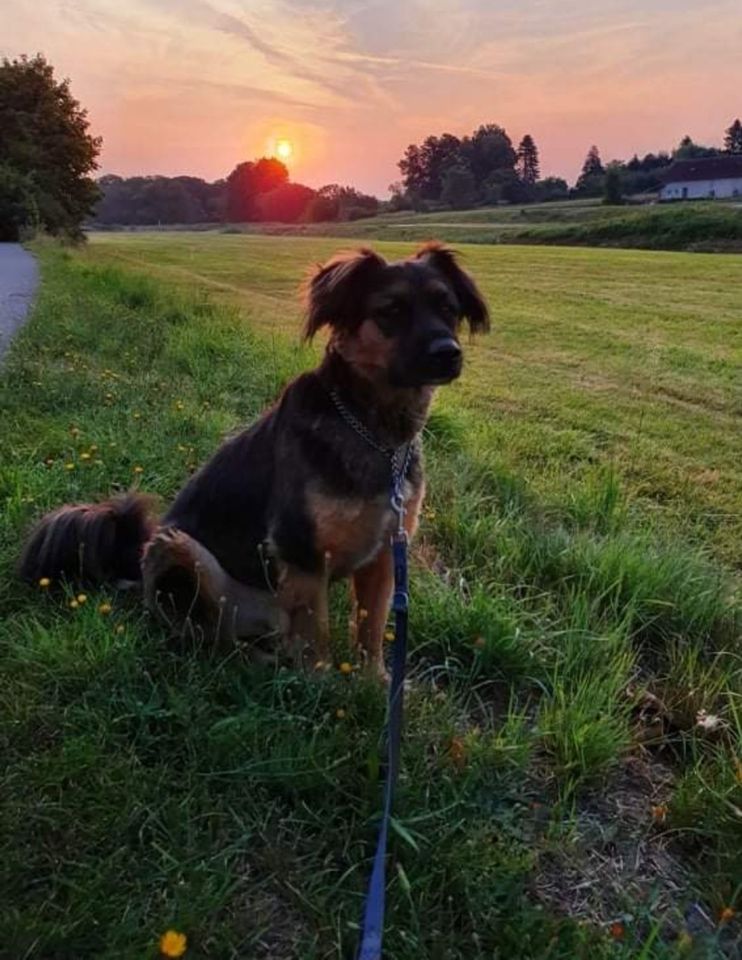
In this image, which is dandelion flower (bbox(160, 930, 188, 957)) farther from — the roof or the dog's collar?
the roof

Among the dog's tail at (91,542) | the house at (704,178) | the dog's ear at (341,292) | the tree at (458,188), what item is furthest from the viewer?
the tree at (458,188)

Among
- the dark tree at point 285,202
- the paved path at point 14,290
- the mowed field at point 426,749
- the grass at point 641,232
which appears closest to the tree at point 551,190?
the dark tree at point 285,202

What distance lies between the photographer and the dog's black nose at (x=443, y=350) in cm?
272

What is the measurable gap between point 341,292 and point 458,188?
96.0m

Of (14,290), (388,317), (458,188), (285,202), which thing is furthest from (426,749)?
(285,202)

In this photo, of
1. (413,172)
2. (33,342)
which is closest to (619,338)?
(33,342)

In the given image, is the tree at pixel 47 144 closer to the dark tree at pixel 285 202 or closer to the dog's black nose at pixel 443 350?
the dog's black nose at pixel 443 350

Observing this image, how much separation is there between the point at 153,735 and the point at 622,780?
52.9 inches

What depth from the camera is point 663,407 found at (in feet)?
26.4

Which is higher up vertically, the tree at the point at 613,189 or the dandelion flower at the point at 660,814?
the tree at the point at 613,189

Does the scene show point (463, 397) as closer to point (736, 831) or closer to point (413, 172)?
point (736, 831)

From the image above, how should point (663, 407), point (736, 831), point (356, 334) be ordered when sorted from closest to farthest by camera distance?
point (736, 831)
point (356, 334)
point (663, 407)

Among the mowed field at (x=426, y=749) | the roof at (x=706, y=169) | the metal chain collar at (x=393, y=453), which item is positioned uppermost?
the roof at (x=706, y=169)

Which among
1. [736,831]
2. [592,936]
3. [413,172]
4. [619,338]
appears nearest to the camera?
[592,936]
